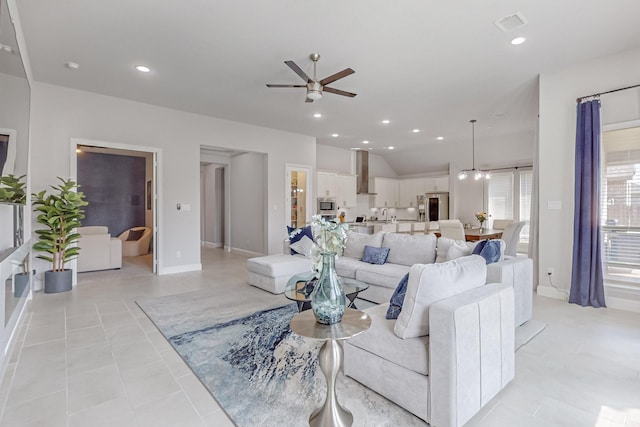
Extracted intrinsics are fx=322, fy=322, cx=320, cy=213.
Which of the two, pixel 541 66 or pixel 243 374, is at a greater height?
pixel 541 66

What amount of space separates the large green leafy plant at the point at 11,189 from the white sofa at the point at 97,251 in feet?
10.3

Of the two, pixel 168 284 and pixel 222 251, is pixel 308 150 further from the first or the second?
pixel 168 284

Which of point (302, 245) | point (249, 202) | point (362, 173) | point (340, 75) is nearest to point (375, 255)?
point (302, 245)

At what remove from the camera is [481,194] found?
891cm

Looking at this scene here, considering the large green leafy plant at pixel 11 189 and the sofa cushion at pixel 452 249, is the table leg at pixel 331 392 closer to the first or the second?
the sofa cushion at pixel 452 249

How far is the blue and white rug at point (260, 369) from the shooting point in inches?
73.6

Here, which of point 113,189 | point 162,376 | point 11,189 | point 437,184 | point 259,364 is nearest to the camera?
point 162,376

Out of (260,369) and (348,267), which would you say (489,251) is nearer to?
(348,267)

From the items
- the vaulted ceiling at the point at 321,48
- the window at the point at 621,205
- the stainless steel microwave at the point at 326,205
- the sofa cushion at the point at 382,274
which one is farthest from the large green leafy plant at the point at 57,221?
the window at the point at 621,205

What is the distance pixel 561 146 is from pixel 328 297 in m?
4.30

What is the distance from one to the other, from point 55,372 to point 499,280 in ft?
12.3

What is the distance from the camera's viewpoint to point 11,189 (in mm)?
2662

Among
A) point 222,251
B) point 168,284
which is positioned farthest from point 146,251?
point 168,284

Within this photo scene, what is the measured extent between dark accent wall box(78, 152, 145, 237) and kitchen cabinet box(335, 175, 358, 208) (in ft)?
17.9
